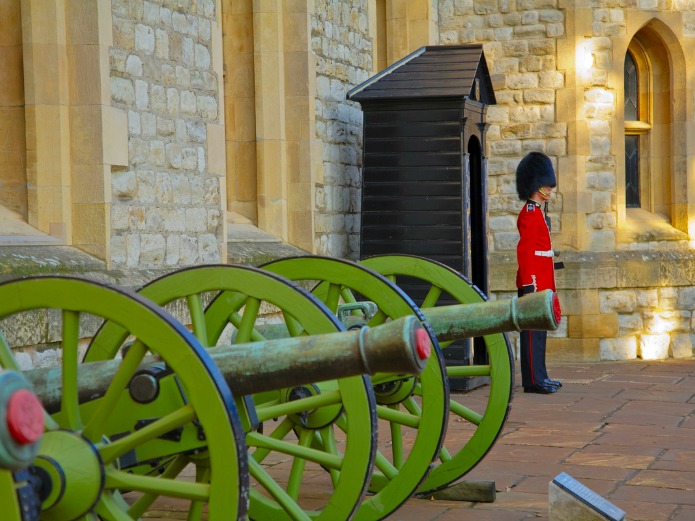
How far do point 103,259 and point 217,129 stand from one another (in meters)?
1.48

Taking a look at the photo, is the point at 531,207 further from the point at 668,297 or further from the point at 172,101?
the point at 668,297

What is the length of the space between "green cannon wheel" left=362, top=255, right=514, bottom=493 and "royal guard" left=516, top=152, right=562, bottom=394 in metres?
2.95

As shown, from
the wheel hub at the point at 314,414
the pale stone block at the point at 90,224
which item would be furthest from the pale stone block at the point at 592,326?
the wheel hub at the point at 314,414

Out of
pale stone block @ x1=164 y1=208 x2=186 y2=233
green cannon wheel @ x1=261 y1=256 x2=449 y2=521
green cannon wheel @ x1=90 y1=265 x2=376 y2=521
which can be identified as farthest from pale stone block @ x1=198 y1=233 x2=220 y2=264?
green cannon wheel @ x1=90 y1=265 x2=376 y2=521

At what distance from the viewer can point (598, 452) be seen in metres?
5.66

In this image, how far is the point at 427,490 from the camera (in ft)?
15.1

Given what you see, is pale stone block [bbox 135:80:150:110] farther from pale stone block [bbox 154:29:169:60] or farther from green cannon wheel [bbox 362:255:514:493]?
green cannon wheel [bbox 362:255:514:493]

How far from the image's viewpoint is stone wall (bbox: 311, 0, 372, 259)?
848 cm

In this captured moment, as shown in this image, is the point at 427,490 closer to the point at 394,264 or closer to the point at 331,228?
the point at 394,264

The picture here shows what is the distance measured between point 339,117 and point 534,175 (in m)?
1.58

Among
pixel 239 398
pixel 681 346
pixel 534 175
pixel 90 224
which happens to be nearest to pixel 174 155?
pixel 90 224

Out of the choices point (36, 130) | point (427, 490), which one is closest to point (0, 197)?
point (36, 130)

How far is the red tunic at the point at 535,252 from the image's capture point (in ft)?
25.8

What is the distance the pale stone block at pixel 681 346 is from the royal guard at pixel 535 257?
2589 millimetres
